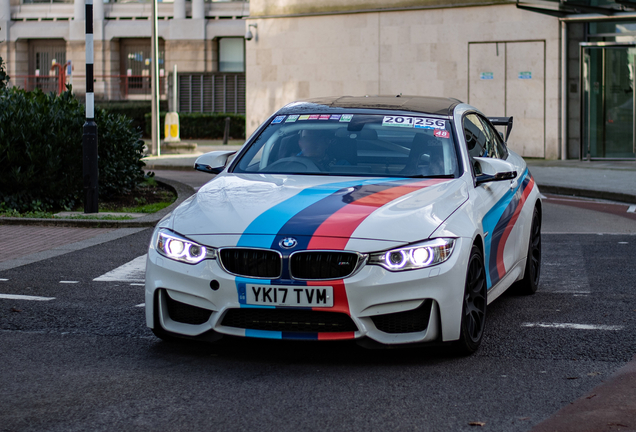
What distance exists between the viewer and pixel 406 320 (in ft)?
17.4

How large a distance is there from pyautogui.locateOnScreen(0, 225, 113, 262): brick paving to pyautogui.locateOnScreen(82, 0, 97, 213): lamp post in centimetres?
89

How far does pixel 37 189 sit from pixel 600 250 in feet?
24.0

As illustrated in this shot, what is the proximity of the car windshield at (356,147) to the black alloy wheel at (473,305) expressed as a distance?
77 cm

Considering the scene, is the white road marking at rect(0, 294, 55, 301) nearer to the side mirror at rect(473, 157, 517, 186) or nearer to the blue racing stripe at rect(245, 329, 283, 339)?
the blue racing stripe at rect(245, 329, 283, 339)

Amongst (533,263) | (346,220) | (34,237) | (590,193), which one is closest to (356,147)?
(346,220)

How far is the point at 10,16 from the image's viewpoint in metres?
49.2

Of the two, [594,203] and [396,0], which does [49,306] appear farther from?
[396,0]

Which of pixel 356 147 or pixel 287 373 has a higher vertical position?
pixel 356 147

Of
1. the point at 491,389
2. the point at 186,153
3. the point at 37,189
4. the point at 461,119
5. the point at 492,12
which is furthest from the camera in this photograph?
the point at 186,153

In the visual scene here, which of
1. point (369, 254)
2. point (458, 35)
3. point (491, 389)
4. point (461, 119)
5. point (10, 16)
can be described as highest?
point (10, 16)

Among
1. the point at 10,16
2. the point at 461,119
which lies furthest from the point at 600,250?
the point at 10,16

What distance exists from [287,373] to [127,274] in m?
3.63

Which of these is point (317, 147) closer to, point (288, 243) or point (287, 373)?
point (288, 243)

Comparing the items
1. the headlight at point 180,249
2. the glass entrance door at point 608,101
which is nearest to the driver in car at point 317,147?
the headlight at point 180,249
